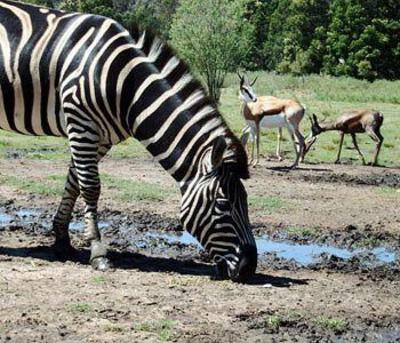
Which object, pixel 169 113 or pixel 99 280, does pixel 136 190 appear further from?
pixel 99 280

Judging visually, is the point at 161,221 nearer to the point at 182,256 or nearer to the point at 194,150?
the point at 182,256

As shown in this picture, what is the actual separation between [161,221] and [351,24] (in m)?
48.3

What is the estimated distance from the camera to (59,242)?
8.61 m

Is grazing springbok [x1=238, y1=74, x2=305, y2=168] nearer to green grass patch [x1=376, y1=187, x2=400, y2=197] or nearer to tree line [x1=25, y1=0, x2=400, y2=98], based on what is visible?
green grass patch [x1=376, y1=187, x2=400, y2=197]

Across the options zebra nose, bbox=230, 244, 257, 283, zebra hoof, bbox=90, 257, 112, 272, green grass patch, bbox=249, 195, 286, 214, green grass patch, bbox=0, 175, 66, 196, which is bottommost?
green grass patch, bbox=0, 175, 66, 196

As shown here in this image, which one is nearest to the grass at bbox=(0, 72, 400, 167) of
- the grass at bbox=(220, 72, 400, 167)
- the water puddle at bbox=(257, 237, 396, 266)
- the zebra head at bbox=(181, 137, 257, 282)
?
the grass at bbox=(220, 72, 400, 167)

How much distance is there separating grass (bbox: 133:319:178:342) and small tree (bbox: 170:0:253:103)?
2909 centimetres

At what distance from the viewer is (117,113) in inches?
312

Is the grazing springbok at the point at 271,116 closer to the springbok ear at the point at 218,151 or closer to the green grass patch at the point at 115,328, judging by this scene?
the springbok ear at the point at 218,151

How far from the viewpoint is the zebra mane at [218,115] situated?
724 cm

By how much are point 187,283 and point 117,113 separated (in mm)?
1822

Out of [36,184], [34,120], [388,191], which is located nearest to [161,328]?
[34,120]

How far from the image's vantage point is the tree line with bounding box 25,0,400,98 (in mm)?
35656

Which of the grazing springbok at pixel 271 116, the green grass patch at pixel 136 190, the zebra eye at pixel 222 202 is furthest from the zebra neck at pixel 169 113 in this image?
the grazing springbok at pixel 271 116
